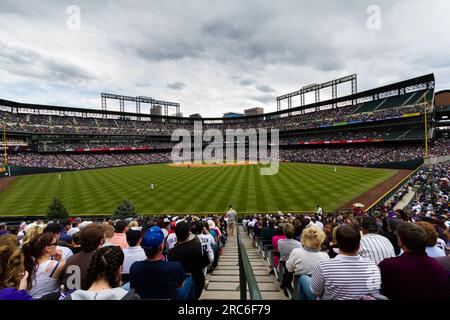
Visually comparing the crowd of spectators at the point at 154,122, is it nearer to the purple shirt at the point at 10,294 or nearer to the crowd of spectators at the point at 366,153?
the crowd of spectators at the point at 366,153

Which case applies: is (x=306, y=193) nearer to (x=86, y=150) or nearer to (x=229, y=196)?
(x=229, y=196)

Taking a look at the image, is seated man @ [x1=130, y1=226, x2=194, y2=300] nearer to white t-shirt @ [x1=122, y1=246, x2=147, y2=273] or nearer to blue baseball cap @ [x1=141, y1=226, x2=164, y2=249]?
blue baseball cap @ [x1=141, y1=226, x2=164, y2=249]

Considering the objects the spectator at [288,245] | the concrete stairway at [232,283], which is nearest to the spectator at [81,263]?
the concrete stairway at [232,283]

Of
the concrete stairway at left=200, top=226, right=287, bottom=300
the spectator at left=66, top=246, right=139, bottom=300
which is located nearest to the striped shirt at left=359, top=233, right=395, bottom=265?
the concrete stairway at left=200, top=226, right=287, bottom=300

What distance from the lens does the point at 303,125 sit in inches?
3253

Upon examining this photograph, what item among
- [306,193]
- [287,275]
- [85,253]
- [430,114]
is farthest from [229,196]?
[430,114]

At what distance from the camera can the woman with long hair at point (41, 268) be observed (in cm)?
314

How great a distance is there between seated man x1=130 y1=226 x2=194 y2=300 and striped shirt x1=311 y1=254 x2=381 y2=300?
2.04 m

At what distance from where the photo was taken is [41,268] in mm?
3305

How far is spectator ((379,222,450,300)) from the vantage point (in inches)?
106

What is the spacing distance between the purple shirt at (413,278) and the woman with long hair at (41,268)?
15.1 feet

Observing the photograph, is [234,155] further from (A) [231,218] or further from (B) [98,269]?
(B) [98,269]

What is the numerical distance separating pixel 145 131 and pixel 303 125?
64447 millimetres

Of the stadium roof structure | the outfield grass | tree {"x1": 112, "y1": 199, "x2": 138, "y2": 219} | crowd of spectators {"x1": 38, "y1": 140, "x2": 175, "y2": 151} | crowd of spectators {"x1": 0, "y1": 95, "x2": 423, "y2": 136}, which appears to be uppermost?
the stadium roof structure
